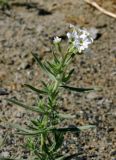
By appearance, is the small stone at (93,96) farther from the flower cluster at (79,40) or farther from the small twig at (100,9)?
the flower cluster at (79,40)

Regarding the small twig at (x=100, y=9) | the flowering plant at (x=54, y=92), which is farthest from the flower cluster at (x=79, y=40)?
the small twig at (x=100, y=9)

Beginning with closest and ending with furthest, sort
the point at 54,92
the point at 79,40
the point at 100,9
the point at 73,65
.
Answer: the point at 79,40
the point at 54,92
the point at 73,65
the point at 100,9

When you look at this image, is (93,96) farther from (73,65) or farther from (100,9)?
(100,9)

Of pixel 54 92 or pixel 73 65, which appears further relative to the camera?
pixel 73 65

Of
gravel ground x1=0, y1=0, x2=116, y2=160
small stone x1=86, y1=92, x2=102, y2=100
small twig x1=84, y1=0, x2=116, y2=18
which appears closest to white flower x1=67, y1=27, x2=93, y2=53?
gravel ground x1=0, y1=0, x2=116, y2=160

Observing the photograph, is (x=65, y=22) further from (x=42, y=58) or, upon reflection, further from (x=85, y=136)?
(x=85, y=136)

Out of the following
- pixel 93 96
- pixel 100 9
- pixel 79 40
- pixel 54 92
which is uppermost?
pixel 79 40

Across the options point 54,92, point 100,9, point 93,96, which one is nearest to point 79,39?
point 54,92

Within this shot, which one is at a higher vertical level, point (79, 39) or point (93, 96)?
point (79, 39)
